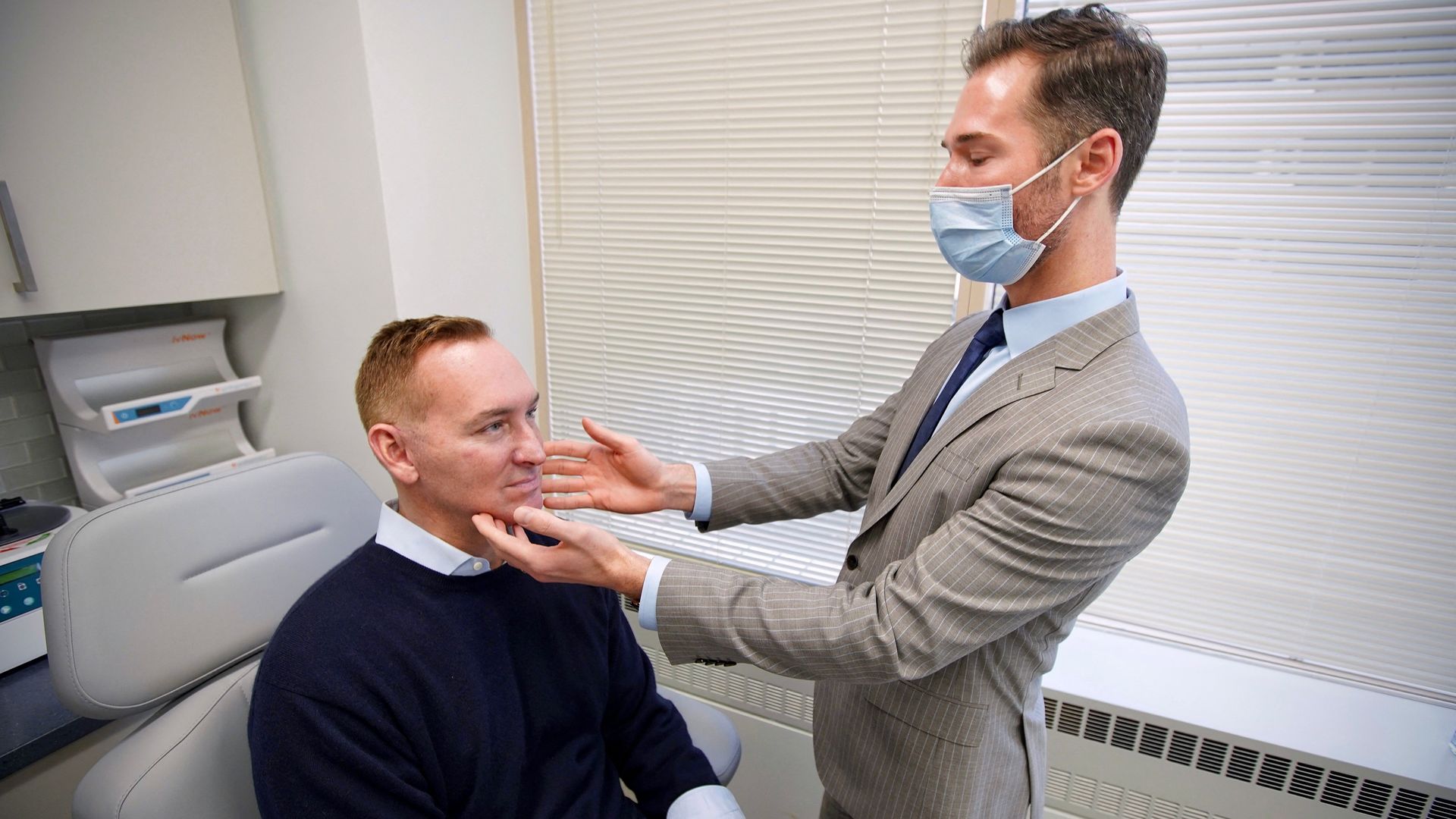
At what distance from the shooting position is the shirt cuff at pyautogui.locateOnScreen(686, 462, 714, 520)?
4.63ft

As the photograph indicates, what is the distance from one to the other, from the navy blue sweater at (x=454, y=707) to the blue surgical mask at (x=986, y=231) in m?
0.92

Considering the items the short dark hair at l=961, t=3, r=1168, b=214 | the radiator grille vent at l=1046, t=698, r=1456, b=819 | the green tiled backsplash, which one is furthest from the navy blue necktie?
the green tiled backsplash

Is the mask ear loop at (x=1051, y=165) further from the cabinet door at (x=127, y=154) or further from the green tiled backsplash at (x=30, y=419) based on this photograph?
the green tiled backsplash at (x=30, y=419)

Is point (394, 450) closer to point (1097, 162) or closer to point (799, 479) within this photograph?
point (799, 479)

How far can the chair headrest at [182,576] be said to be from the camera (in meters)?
1.02

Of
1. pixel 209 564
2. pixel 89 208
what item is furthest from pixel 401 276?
pixel 209 564

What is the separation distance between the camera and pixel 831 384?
197 cm

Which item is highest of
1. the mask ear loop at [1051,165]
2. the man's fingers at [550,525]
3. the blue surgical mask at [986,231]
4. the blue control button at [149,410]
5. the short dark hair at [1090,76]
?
the short dark hair at [1090,76]

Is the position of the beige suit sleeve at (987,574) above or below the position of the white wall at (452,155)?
below

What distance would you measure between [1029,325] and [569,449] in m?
0.91

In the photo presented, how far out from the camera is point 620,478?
142cm

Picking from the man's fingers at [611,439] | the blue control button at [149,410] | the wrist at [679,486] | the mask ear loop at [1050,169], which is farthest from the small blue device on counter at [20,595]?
the mask ear loop at [1050,169]

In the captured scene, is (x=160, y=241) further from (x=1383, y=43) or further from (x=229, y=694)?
(x=1383, y=43)

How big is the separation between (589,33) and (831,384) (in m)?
1.28
